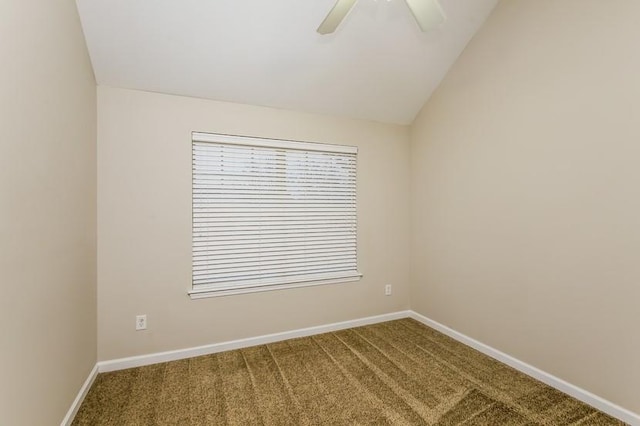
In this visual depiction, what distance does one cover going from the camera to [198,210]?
272 cm

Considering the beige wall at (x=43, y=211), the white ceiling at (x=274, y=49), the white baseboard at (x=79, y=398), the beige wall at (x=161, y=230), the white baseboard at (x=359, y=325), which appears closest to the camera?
the beige wall at (x=43, y=211)

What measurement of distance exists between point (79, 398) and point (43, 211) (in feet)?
4.30

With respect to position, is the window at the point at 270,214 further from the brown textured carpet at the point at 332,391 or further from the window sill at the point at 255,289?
the brown textured carpet at the point at 332,391

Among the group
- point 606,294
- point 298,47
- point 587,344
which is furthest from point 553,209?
point 298,47

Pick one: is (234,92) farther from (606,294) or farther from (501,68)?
(606,294)

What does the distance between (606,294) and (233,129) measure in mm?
3033

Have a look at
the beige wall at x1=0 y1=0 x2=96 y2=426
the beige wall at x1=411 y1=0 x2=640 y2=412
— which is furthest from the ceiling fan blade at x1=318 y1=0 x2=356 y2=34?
the beige wall at x1=411 y1=0 x2=640 y2=412

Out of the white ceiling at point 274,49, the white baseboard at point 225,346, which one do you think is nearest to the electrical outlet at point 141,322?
the white baseboard at point 225,346

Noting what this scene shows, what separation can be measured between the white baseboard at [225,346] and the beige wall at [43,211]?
0.26 m

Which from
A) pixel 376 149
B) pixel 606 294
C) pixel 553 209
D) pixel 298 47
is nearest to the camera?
pixel 606 294

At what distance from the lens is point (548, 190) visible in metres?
2.23

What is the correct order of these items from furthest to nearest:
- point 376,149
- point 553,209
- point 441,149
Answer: point 376,149, point 441,149, point 553,209

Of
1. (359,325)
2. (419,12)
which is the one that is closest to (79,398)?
(359,325)

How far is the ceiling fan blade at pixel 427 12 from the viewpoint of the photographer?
1617 mm
